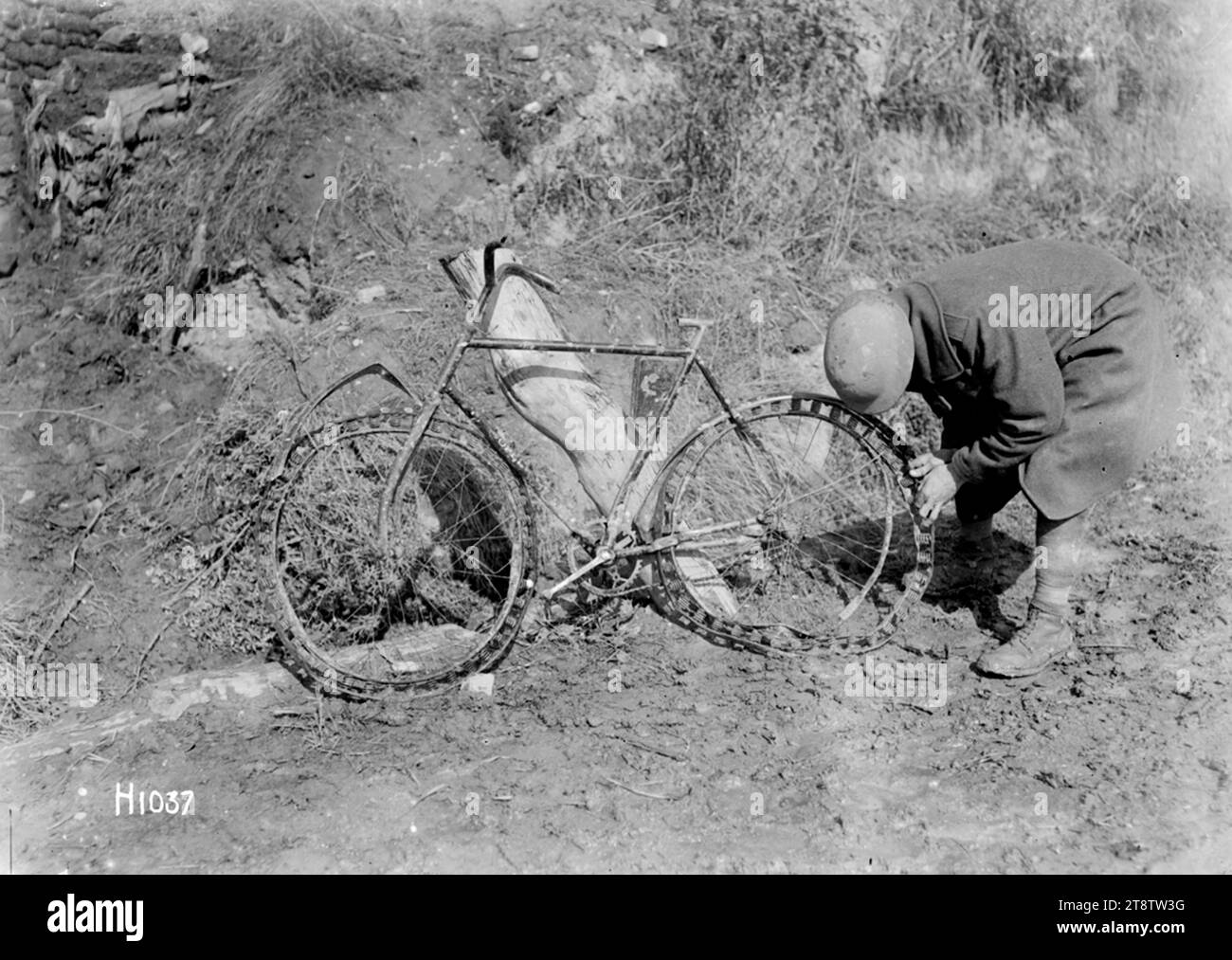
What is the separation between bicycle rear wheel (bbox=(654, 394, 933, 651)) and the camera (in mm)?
4656

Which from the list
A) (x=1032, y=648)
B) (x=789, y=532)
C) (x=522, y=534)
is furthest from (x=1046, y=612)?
(x=522, y=534)

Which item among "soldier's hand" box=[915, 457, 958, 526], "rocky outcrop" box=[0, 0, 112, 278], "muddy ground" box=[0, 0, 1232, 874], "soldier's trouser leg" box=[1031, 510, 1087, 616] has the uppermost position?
"rocky outcrop" box=[0, 0, 112, 278]

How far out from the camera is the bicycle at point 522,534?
4.48 metres

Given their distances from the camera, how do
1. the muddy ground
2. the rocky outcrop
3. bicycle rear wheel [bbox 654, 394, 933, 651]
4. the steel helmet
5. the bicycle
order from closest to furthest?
the muddy ground
the steel helmet
the bicycle
bicycle rear wheel [bbox 654, 394, 933, 651]
the rocky outcrop

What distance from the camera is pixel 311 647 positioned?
4.50 m

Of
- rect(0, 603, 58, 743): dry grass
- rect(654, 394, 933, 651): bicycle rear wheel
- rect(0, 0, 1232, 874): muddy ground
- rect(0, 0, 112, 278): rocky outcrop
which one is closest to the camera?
rect(0, 0, 1232, 874): muddy ground

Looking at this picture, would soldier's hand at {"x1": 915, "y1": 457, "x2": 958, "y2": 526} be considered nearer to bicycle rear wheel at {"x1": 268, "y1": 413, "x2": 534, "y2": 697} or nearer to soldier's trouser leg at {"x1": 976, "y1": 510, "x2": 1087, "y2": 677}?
soldier's trouser leg at {"x1": 976, "y1": 510, "x2": 1087, "y2": 677}

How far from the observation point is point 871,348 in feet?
13.6

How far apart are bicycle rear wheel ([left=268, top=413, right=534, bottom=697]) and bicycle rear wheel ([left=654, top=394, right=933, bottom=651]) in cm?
79

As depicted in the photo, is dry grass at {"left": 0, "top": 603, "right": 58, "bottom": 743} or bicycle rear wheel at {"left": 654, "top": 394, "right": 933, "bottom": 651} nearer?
bicycle rear wheel at {"left": 654, "top": 394, "right": 933, "bottom": 651}

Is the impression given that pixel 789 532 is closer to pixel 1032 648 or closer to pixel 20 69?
pixel 1032 648

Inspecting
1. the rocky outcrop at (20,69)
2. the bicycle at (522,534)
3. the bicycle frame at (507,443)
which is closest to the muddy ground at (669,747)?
the bicycle at (522,534)

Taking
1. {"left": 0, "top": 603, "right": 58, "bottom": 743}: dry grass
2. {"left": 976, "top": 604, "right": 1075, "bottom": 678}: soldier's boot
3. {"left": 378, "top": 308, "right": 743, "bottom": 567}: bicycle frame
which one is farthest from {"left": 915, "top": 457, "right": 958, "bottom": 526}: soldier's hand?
{"left": 0, "top": 603, "right": 58, "bottom": 743}: dry grass

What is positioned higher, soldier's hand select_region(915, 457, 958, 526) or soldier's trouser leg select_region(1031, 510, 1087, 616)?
soldier's hand select_region(915, 457, 958, 526)
